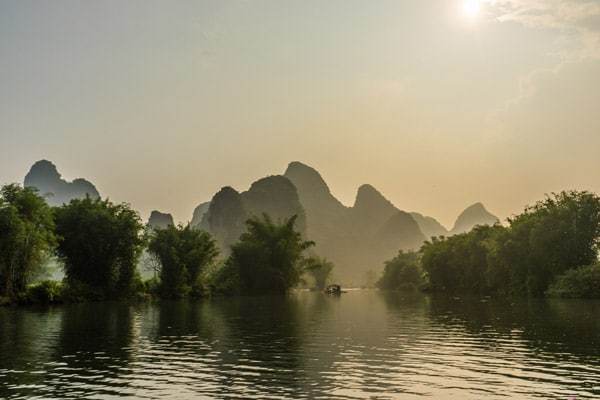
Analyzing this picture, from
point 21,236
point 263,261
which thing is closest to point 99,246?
point 21,236

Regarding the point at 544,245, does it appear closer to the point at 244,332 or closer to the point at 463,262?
the point at 463,262

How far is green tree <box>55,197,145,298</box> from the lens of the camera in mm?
87750

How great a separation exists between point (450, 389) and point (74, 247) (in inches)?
3069

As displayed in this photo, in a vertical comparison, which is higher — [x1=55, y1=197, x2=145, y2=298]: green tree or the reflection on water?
[x1=55, y1=197, x2=145, y2=298]: green tree

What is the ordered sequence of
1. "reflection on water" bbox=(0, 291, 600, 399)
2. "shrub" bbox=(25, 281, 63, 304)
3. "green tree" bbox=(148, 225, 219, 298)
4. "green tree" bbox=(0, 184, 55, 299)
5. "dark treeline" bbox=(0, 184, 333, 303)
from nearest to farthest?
"reflection on water" bbox=(0, 291, 600, 399) < "green tree" bbox=(0, 184, 55, 299) < "dark treeline" bbox=(0, 184, 333, 303) < "shrub" bbox=(25, 281, 63, 304) < "green tree" bbox=(148, 225, 219, 298)

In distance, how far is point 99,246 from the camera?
8856cm

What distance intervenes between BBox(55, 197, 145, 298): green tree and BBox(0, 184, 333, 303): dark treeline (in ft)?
0.47

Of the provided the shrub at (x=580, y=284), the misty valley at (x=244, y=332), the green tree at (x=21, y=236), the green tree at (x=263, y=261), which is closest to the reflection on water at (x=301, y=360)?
the misty valley at (x=244, y=332)

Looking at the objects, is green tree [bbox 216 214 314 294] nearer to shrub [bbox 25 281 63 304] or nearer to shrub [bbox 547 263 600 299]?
shrub [bbox 25 281 63 304]

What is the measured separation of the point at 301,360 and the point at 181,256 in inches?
3271

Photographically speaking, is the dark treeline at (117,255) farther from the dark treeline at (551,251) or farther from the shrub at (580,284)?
the shrub at (580,284)

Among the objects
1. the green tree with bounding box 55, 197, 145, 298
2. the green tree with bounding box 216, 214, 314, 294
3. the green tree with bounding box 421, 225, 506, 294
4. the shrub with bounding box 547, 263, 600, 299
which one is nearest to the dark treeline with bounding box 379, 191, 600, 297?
the shrub with bounding box 547, 263, 600, 299

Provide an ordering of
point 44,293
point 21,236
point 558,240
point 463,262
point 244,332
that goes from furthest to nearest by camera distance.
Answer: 1. point 463,262
2. point 558,240
3. point 44,293
4. point 21,236
5. point 244,332

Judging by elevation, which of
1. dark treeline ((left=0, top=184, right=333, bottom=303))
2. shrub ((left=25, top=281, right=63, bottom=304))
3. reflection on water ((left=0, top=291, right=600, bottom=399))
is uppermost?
dark treeline ((left=0, top=184, right=333, bottom=303))
